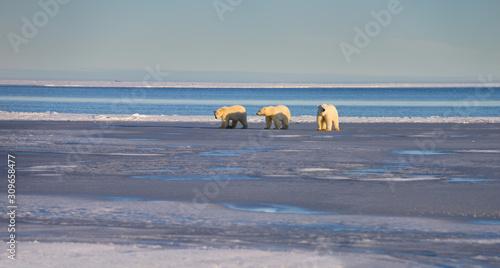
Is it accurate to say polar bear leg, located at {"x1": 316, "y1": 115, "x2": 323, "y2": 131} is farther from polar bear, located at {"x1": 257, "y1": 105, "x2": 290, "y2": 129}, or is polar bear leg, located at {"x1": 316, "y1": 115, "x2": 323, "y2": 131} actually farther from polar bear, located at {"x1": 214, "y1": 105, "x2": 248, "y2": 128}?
polar bear, located at {"x1": 214, "y1": 105, "x2": 248, "y2": 128}

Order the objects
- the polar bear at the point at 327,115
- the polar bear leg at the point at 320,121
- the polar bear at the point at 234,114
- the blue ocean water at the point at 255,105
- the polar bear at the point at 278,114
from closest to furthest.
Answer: the polar bear at the point at 327,115 < the polar bear leg at the point at 320,121 < the polar bear at the point at 278,114 < the polar bear at the point at 234,114 < the blue ocean water at the point at 255,105

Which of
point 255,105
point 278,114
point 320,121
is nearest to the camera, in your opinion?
point 320,121

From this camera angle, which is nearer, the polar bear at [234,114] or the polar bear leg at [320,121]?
the polar bear leg at [320,121]

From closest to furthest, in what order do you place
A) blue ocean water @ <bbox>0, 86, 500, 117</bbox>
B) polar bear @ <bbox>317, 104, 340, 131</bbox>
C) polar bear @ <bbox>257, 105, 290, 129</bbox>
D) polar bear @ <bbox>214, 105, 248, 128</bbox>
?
1. polar bear @ <bbox>317, 104, 340, 131</bbox>
2. polar bear @ <bbox>257, 105, 290, 129</bbox>
3. polar bear @ <bbox>214, 105, 248, 128</bbox>
4. blue ocean water @ <bbox>0, 86, 500, 117</bbox>

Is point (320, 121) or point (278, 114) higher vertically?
point (278, 114)

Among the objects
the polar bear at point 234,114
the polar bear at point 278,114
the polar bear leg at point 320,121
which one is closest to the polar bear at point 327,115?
the polar bear leg at point 320,121

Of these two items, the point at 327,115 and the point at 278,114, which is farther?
the point at 278,114

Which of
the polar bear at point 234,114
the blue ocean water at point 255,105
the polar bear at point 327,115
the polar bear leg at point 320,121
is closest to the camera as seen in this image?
the polar bear at point 327,115

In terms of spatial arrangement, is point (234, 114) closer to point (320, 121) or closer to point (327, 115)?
point (320, 121)

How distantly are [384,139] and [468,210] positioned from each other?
1345cm

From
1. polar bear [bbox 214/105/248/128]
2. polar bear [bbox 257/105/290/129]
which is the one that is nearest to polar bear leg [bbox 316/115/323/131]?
polar bear [bbox 257/105/290/129]

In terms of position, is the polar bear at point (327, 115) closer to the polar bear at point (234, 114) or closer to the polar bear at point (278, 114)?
the polar bear at point (278, 114)

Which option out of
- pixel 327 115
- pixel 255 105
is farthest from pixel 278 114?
pixel 255 105

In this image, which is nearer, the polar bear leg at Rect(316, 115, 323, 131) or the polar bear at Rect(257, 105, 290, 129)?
the polar bear leg at Rect(316, 115, 323, 131)
